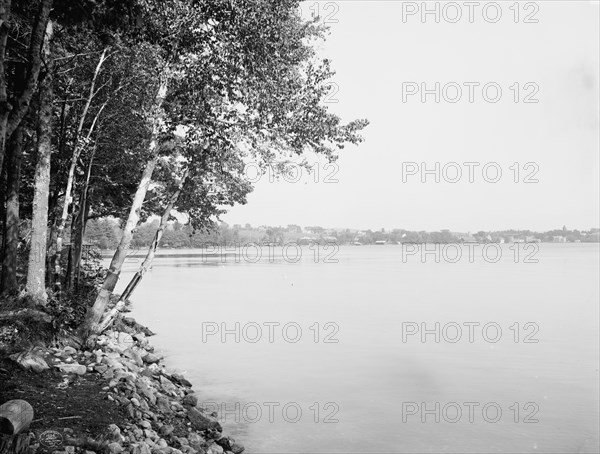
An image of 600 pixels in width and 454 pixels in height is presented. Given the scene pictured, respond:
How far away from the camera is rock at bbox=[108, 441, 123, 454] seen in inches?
321

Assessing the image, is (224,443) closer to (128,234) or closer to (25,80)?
(128,234)

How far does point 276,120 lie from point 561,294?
173ft

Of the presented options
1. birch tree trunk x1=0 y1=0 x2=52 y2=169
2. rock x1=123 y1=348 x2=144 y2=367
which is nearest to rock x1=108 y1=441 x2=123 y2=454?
birch tree trunk x1=0 y1=0 x2=52 y2=169

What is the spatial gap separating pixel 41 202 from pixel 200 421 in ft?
22.2

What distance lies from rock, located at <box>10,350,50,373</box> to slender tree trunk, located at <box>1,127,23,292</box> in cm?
309

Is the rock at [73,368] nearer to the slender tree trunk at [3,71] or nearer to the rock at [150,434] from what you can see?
the rock at [150,434]

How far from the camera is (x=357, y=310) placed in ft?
149

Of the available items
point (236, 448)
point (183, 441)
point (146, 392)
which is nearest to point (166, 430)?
point (183, 441)

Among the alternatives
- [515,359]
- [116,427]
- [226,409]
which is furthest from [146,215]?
[515,359]

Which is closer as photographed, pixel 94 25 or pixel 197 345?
pixel 94 25

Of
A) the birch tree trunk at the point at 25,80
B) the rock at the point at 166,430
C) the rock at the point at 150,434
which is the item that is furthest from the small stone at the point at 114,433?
the birch tree trunk at the point at 25,80

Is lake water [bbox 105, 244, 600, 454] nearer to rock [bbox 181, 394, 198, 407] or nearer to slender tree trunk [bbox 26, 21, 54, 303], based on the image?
A: rock [bbox 181, 394, 198, 407]

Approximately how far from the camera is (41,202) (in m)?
12.2

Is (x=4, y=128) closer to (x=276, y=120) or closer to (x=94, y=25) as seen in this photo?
(x=94, y=25)
